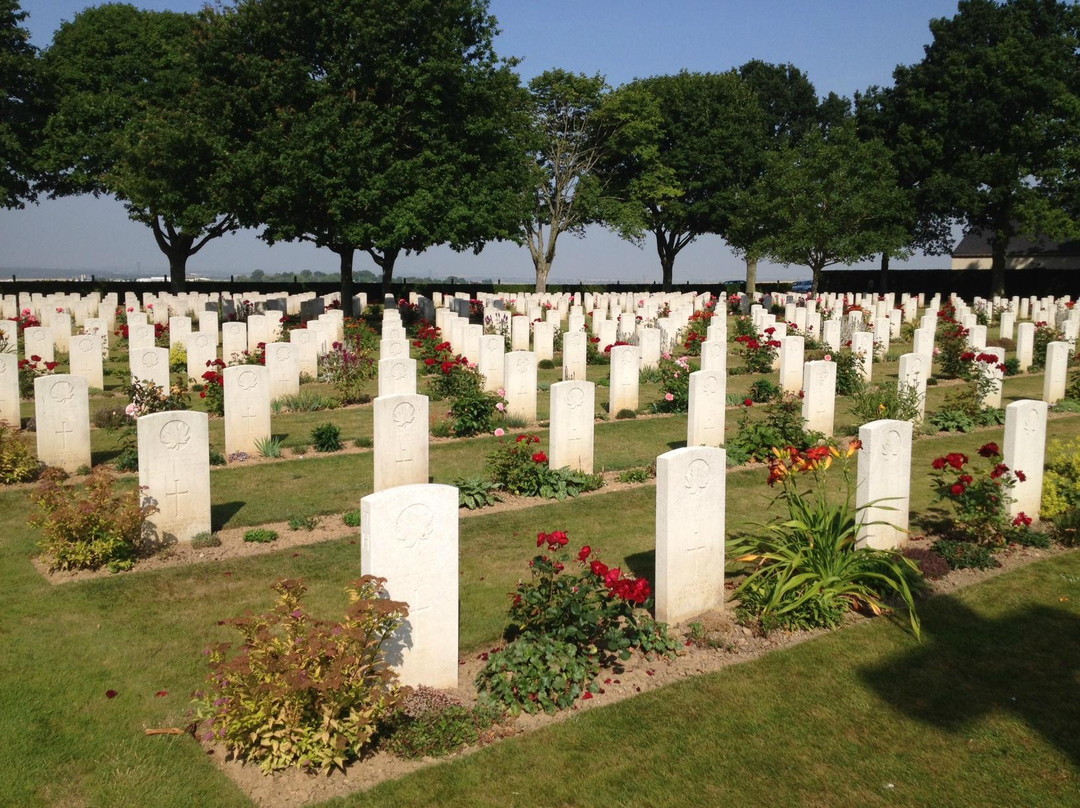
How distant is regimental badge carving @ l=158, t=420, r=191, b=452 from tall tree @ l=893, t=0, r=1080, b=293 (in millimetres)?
40886

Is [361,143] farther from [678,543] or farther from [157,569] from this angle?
[678,543]

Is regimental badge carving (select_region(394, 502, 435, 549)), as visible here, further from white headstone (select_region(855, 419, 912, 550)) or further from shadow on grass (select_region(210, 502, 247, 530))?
shadow on grass (select_region(210, 502, 247, 530))

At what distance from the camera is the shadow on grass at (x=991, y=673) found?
5.71m

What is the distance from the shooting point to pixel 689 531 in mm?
7086

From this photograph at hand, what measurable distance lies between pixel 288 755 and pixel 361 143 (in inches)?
903

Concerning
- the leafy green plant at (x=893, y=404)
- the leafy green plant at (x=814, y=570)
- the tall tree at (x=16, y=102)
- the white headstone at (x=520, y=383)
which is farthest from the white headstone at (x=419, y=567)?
the tall tree at (x=16, y=102)

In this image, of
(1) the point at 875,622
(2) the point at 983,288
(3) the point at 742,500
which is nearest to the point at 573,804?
(1) the point at 875,622

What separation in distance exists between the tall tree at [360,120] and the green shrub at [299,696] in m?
21.8

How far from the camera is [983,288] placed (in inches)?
2020

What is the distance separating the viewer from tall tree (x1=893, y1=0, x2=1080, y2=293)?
40.8 metres

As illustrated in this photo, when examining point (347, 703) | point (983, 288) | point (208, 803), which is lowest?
point (208, 803)

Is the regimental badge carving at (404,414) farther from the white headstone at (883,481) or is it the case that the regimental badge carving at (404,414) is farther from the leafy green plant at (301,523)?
the white headstone at (883,481)

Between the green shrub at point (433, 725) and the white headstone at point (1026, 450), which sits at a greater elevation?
the white headstone at point (1026, 450)

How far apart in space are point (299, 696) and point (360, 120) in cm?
2347
